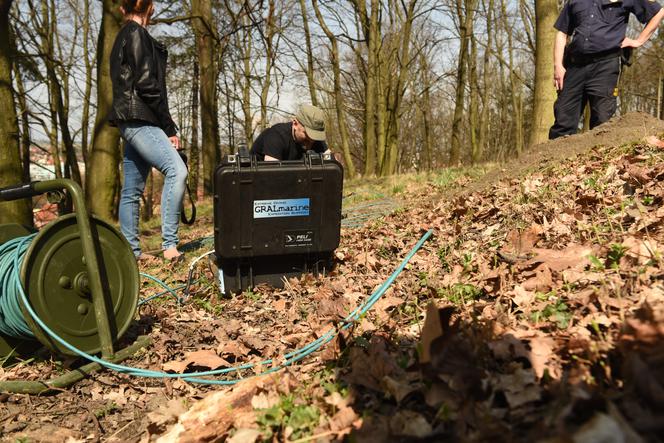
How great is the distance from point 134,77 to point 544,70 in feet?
17.7

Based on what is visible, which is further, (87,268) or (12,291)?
(87,268)

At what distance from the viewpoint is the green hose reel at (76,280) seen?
266 cm

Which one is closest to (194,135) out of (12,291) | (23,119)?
Answer: (23,119)

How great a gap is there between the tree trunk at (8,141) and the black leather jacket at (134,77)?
2.99 m

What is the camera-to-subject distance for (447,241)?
4.13m

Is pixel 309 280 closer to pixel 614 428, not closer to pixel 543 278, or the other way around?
pixel 543 278

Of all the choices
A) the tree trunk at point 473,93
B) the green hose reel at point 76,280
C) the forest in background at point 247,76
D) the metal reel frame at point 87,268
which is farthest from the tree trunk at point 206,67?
the tree trunk at point 473,93

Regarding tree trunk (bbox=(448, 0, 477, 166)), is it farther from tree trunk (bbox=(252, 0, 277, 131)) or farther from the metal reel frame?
the metal reel frame

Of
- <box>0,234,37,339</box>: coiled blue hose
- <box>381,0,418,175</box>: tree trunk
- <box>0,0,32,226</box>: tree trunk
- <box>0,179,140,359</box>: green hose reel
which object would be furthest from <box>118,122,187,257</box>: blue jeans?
<box>381,0,418,175</box>: tree trunk

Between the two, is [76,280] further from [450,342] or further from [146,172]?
[146,172]

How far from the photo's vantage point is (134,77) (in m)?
4.71

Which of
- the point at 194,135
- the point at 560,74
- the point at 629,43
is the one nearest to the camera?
the point at 629,43

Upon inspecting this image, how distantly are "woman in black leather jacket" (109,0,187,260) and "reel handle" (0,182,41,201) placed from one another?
200 centimetres

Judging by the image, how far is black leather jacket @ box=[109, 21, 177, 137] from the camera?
184 inches
